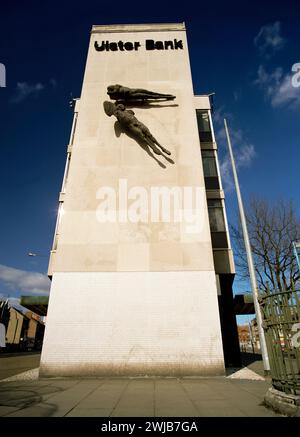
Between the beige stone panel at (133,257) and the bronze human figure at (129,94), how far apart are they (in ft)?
31.1

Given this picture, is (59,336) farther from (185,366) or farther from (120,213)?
(120,213)

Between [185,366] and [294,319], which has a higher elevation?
[294,319]

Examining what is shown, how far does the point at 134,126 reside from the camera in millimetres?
14047

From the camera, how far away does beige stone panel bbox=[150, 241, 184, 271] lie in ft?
36.8

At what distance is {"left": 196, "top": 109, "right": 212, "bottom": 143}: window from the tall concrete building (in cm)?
196

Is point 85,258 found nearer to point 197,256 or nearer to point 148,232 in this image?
point 148,232

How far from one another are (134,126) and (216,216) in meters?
7.57

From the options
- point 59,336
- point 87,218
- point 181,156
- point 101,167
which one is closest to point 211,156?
point 181,156

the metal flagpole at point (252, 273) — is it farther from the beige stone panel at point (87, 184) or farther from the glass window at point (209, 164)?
the beige stone panel at point (87, 184)

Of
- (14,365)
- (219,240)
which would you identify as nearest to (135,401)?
(219,240)

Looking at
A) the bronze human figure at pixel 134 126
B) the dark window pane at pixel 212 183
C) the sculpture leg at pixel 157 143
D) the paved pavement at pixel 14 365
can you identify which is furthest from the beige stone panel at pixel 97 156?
the paved pavement at pixel 14 365

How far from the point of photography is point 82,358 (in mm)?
9680
